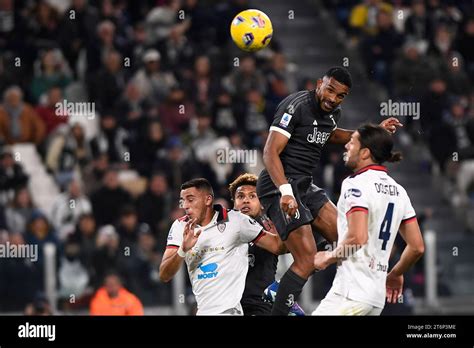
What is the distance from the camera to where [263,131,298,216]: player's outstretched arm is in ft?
30.5

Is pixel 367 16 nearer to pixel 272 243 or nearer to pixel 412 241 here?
pixel 272 243

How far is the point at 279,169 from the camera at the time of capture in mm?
9555

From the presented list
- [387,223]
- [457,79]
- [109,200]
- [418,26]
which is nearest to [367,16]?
[418,26]

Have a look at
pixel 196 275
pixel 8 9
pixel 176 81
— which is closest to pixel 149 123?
pixel 176 81

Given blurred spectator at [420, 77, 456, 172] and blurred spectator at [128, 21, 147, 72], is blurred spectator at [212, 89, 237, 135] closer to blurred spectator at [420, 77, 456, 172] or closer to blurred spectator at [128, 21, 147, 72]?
blurred spectator at [128, 21, 147, 72]

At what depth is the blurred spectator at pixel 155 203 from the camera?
15.7 m

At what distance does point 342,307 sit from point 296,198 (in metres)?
1.40

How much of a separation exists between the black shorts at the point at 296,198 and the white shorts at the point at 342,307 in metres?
1.15

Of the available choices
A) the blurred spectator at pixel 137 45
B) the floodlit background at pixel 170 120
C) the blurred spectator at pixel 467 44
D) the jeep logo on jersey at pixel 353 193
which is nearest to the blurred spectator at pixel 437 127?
the floodlit background at pixel 170 120

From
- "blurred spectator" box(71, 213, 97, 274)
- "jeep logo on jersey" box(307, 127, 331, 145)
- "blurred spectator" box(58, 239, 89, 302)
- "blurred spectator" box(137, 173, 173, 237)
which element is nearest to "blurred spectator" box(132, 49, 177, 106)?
"blurred spectator" box(137, 173, 173, 237)

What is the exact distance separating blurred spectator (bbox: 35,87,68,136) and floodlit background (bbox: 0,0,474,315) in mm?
21

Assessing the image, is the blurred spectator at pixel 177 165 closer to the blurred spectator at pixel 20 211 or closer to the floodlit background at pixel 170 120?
the floodlit background at pixel 170 120

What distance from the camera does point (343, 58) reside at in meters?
19.0
